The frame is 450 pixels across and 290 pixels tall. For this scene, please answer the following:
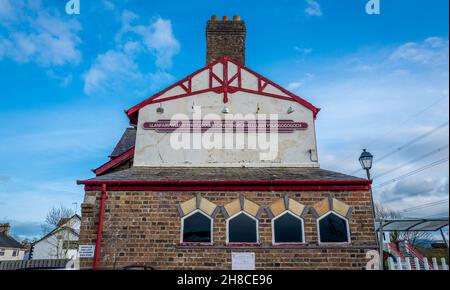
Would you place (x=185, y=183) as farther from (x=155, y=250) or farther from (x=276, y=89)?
(x=276, y=89)

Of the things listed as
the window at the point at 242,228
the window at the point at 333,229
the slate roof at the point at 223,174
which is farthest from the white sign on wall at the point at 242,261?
the slate roof at the point at 223,174

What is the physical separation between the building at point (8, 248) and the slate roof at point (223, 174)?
36669 millimetres

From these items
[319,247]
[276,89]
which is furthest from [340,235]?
[276,89]

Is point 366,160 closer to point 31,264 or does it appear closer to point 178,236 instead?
point 178,236

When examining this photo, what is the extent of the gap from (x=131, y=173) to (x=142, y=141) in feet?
5.97

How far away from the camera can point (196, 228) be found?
877 cm

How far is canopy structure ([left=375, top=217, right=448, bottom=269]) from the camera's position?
8102 mm

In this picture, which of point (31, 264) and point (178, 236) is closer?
point (178, 236)

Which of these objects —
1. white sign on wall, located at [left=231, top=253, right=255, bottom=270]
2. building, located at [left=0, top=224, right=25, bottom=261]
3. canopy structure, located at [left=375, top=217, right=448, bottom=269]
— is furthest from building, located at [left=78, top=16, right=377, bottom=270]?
building, located at [left=0, top=224, right=25, bottom=261]

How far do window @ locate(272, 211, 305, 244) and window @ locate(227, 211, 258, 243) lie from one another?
60cm

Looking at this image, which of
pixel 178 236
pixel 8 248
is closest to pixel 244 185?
pixel 178 236

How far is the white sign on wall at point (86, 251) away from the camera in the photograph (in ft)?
27.8

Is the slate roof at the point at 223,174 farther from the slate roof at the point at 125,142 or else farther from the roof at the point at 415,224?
the slate roof at the point at 125,142

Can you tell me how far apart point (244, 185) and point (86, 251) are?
16.6ft
